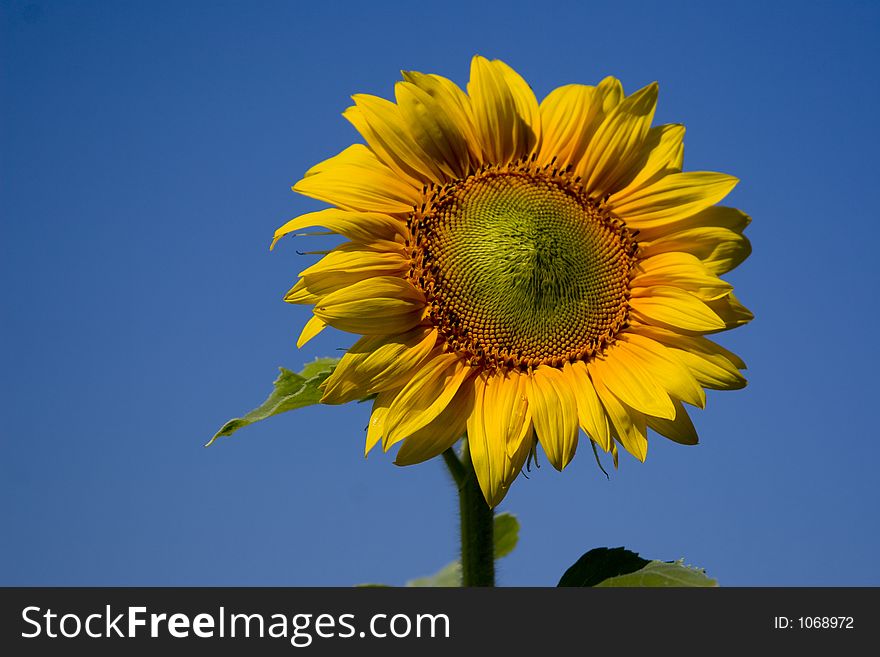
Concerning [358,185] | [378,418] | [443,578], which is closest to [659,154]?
[358,185]

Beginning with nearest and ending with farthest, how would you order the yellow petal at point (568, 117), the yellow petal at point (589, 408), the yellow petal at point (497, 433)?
1. the yellow petal at point (497, 433)
2. the yellow petal at point (589, 408)
3. the yellow petal at point (568, 117)

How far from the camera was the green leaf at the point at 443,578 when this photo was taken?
244 inches

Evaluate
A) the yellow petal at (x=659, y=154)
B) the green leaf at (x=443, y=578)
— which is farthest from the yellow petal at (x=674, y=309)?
the green leaf at (x=443, y=578)

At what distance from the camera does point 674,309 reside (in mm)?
4129

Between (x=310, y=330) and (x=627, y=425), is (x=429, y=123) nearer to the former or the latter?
(x=310, y=330)

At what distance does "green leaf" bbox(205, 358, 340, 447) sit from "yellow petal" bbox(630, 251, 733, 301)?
138cm

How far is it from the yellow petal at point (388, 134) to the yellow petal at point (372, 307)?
0.49m

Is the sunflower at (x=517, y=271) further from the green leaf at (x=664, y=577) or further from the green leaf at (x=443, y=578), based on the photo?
the green leaf at (x=443, y=578)

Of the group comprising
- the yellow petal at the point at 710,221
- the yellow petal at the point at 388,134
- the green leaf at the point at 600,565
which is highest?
the yellow petal at the point at 388,134

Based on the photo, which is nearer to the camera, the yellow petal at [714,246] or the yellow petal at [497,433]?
the yellow petal at [497,433]

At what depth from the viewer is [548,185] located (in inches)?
171
